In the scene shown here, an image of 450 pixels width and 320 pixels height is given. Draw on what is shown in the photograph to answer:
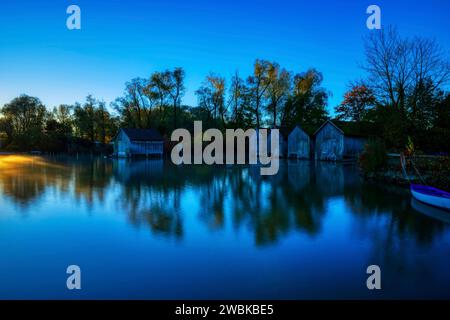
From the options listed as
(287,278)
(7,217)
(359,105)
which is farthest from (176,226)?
(359,105)

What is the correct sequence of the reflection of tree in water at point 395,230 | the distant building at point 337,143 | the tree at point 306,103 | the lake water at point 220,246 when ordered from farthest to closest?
the tree at point 306,103 < the distant building at point 337,143 < the reflection of tree in water at point 395,230 < the lake water at point 220,246

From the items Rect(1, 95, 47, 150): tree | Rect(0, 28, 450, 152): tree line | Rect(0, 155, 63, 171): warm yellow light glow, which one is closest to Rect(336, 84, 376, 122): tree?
Rect(0, 28, 450, 152): tree line

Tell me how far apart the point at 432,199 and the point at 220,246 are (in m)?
9.35

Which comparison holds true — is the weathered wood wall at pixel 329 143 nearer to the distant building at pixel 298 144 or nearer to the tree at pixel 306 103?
the distant building at pixel 298 144

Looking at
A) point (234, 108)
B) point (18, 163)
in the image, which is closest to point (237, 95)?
point (234, 108)

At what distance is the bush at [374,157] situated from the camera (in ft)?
68.5

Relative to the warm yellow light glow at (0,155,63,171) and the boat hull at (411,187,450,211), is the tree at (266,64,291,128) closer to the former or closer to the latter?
the warm yellow light glow at (0,155,63,171)

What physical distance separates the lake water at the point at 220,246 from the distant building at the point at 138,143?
33673mm

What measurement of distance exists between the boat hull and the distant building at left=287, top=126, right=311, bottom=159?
2878cm

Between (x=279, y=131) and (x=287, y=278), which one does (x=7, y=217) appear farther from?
Answer: (x=279, y=131)

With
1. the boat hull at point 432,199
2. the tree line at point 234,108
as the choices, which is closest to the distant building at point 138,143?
the tree line at point 234,108

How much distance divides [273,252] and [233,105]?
50042mm

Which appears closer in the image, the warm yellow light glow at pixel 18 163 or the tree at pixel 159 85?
the warm yellow light glow at pixel 18 163

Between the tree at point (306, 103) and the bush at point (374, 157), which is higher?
the tree at point (306, 103)
